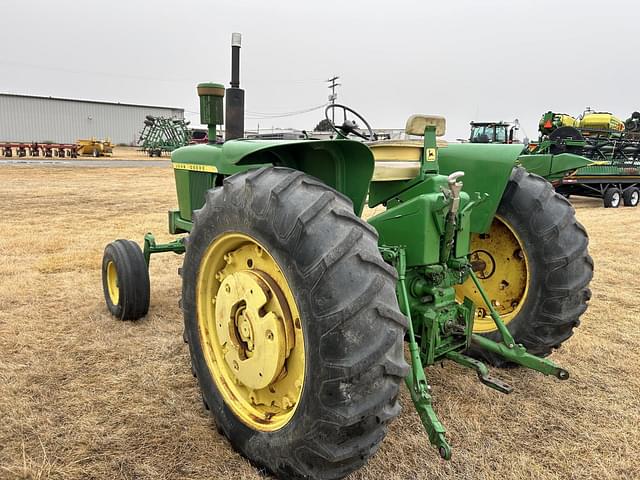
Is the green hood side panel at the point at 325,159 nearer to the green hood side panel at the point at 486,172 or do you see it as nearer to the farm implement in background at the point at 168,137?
the green hood side panel at the point at 486,172

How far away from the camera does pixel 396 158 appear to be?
2.71 m

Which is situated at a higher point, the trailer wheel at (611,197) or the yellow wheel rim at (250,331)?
the yellow wheel rim at (250,331)

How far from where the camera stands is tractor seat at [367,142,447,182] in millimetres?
2619

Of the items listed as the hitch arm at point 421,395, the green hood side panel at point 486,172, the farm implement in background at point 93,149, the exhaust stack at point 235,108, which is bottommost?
the farm implement in background at point 93,149

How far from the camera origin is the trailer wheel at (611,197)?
11609 mm

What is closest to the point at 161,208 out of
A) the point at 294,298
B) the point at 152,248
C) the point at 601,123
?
the point at 152,248

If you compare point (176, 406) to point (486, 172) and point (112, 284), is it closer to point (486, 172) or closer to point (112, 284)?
point (112, 284)

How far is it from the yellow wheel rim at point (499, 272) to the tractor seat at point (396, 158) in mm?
645

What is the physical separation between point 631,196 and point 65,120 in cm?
5332

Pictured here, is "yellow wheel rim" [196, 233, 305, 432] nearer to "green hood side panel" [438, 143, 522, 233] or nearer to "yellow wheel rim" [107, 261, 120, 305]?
"green hood side panel" [438, 143, 522, 233]

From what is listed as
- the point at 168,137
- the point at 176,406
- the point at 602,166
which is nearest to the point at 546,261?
the point at 176,406

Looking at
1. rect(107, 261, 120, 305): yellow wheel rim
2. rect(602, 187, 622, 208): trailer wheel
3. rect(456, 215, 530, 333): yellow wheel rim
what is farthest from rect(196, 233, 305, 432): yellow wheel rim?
rect(602, 187, 622, 208): trailer wheel

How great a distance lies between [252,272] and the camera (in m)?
2.04

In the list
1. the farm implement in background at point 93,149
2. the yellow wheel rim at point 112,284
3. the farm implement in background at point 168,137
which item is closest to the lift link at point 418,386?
the yellow wheel rim at point 112,284
